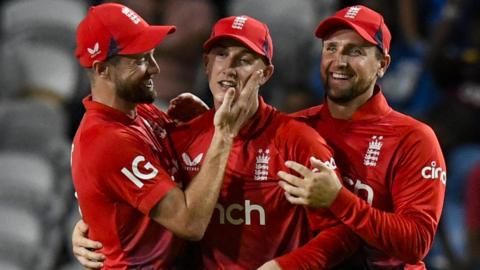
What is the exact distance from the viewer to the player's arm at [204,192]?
460 centimetres

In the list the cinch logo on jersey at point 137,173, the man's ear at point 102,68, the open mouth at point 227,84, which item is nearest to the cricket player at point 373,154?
the open mouth at point 227,84

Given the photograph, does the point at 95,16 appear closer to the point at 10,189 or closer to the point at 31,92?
the point at 10,189

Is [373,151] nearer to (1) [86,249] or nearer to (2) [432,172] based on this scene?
(2) [432,172]

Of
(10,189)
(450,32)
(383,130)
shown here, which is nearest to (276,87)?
(450,32)

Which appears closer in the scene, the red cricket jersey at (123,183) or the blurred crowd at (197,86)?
the red cricket jersey at (123,183)

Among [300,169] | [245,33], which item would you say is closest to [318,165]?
[300,169]

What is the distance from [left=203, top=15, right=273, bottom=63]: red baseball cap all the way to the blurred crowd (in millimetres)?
2730

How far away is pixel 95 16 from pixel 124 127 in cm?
44

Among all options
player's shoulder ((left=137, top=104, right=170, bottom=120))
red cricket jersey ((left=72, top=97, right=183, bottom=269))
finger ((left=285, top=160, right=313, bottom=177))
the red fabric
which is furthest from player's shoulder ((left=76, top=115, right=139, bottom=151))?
the red fabric

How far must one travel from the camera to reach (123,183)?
4691 mm

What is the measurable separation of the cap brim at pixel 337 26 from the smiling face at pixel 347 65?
22 mm

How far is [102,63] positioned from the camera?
4.87 meters

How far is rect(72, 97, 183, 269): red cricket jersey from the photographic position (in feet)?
15.4

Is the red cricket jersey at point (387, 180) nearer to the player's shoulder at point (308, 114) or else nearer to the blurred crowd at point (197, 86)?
the player's shoulder at point (308, 114)
